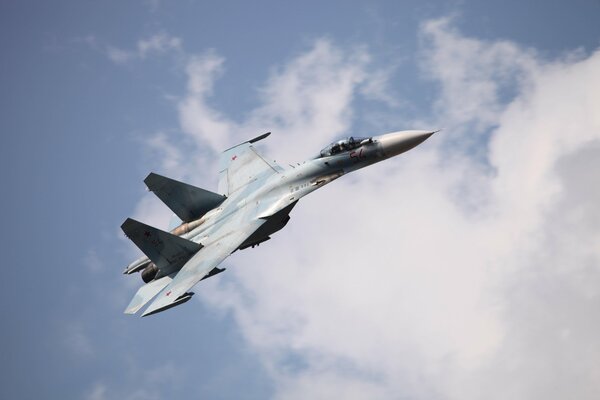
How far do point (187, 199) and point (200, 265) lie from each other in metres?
7.06

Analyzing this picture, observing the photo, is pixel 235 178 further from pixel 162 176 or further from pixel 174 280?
pixel 174 280

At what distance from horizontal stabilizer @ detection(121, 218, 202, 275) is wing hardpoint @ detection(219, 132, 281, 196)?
21.9ft

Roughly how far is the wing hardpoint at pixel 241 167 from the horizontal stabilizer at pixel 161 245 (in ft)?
21.9

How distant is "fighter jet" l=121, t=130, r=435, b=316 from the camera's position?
44750 millimetres

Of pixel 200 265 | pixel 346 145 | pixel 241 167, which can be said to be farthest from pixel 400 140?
pixel 200 265

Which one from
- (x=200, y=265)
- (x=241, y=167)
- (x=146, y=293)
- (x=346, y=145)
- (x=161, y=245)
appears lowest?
(x=146, y=293)

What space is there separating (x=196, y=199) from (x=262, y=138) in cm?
818

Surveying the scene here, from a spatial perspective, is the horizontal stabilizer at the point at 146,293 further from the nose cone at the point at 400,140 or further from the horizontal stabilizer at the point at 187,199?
the nose cone at the point at 400,140

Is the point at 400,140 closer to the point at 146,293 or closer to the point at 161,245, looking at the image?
the point at 161,245

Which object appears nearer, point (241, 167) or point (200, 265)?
point (200, 265)

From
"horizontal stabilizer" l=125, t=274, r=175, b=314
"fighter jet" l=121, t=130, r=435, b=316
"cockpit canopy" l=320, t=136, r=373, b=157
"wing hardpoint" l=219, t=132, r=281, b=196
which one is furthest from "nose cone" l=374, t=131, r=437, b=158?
"horizontal stabilizer" l=125, t=274, r=175, b=314

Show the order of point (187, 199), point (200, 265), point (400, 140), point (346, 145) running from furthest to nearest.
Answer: point (187, 199), point (346, 145), point (400, 140), point (200, 265)

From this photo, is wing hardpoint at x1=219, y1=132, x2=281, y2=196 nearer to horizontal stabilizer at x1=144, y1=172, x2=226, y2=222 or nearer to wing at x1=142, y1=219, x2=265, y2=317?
horizontal stabilizer at x1=144, y1=172, x2=226, y2=222

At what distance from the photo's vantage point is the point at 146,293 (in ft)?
151
